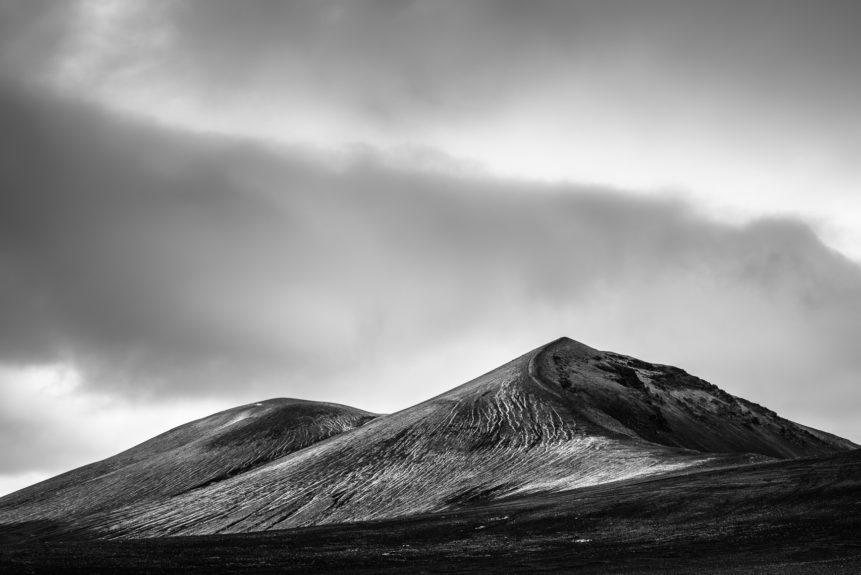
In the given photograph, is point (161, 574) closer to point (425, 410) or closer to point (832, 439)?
point (425, 410)

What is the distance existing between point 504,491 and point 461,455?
924 inches

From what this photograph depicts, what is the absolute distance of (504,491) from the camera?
109 m

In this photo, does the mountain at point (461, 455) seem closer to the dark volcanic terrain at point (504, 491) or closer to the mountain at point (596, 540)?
the dark volcanic terrain at point (504, 491)

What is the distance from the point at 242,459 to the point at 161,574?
5435 inches

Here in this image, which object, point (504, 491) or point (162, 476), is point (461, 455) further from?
point (162, 476)

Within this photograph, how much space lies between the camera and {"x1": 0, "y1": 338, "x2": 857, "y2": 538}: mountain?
114375 millimetres

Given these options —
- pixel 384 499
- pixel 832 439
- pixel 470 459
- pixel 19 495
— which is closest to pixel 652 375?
pixel 832 439

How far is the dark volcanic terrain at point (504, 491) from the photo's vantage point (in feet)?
186

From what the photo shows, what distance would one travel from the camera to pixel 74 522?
154m

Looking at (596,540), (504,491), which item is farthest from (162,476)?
(596,540)

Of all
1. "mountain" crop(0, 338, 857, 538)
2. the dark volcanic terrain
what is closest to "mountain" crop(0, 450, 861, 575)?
the dark volcanic terrain

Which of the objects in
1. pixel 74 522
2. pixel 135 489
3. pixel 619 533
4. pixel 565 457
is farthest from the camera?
pixel 135 489

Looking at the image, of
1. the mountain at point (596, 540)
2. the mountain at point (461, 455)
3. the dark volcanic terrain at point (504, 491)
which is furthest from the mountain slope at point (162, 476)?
the mountain at point (596, 540)

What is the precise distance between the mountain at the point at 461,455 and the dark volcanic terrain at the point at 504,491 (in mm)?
498
